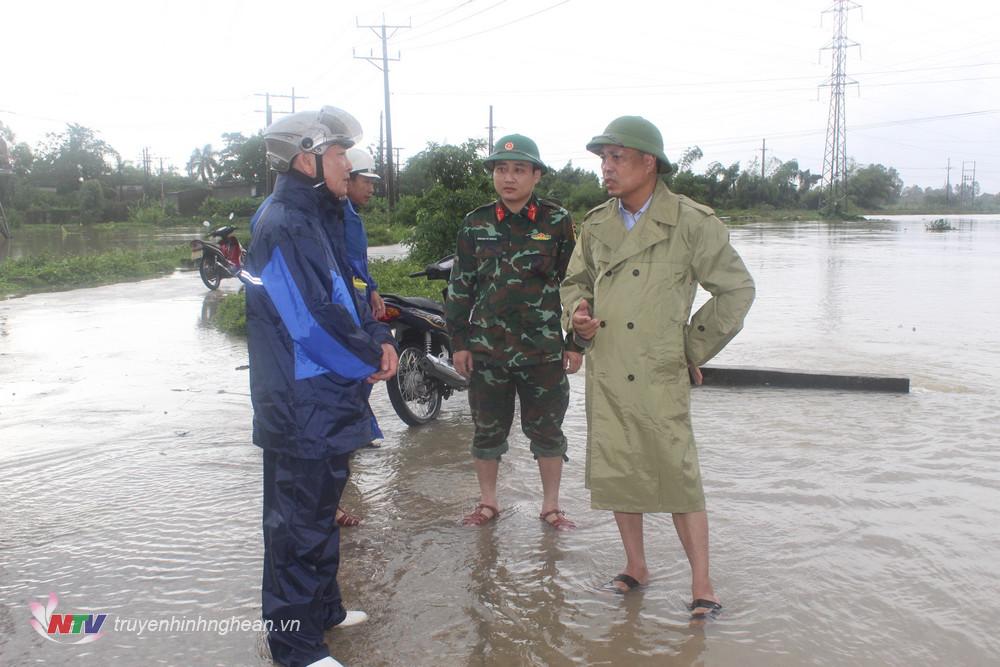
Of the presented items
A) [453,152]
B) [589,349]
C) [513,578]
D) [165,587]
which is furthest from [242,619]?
[453,152]

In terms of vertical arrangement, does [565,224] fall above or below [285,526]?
above

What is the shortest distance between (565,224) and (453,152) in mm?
13298

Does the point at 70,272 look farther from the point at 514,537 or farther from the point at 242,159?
the point at 242,159

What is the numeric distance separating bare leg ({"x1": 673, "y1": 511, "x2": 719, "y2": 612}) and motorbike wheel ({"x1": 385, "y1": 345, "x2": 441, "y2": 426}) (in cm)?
281

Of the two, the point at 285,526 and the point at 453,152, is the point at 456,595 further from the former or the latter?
the point at 453,152

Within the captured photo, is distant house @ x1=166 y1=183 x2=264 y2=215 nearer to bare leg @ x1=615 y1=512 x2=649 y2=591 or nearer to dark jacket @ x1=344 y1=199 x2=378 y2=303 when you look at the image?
dark jacket @ x1=344 y1=199 x2=378 y2=303

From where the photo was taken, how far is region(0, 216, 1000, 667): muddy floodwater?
9.57 ft

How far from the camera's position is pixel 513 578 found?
3434 millimetres

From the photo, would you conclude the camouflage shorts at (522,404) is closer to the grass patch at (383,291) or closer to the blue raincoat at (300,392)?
the blue raincoat at (300,392)

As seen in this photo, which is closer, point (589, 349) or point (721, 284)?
point (721, 284)

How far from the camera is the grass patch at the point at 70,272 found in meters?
14.2

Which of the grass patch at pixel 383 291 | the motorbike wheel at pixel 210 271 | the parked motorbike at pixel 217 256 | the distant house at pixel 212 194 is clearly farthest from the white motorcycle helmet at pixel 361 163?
the distant house at pixel 212 194

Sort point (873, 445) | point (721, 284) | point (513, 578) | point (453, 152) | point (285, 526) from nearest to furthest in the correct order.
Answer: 1. point (285, 526)
2. point (721, 284)
3. point (513, 578)
4. point (873, 445)
5. point (453, 152)

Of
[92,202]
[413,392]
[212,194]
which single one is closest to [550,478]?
[413,392]
